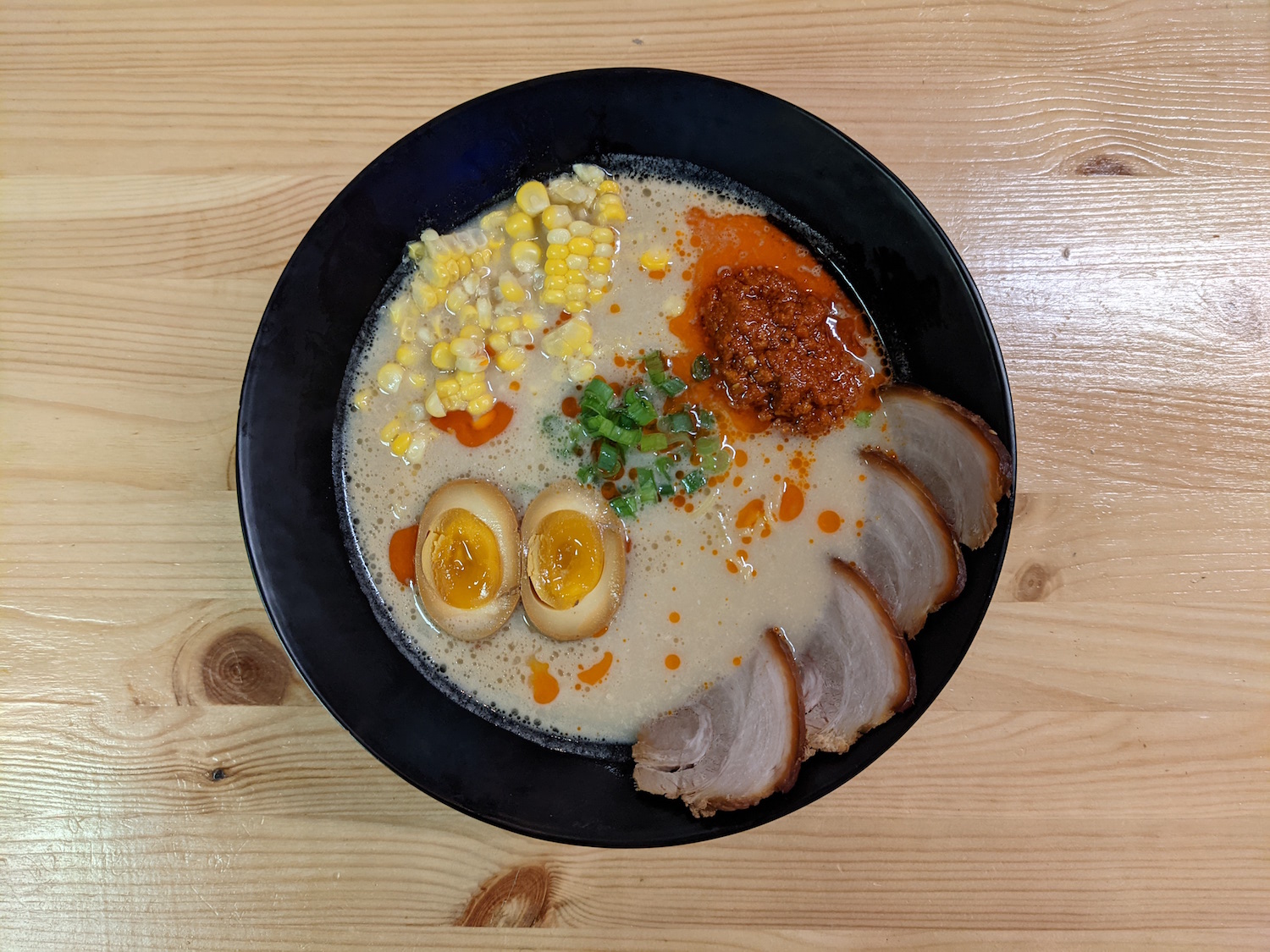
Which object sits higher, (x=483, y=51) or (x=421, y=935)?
(x=483, y=51)

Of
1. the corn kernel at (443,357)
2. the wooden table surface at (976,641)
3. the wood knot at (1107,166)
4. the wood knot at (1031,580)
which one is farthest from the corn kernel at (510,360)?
the wood knot at (1107,166)

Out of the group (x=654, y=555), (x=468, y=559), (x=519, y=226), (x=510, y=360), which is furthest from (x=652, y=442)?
(x=519, y=226)

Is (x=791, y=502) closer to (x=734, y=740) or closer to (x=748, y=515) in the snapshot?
(x=748, y=515)

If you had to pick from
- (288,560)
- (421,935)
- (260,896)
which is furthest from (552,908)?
(288,560)

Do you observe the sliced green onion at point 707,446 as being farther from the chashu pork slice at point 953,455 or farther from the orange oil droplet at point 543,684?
the orange oil droplet at point 543,684

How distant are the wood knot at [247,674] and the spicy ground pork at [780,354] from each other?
1414 millimetres

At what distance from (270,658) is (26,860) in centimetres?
87

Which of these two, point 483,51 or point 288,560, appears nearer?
point 288,560

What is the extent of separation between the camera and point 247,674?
201 cm

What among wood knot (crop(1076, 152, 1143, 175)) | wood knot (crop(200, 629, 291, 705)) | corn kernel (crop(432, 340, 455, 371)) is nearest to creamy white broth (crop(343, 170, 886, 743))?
corn kernel (crop(432, 340, 455, 371))

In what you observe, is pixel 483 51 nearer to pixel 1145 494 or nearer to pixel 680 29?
pixel 680 29

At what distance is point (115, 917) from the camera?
6.62 feet

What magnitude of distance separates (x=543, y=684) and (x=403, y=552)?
511 millimetres

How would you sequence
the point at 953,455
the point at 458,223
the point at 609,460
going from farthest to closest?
the point at 458,223 < the point at 609,460 < the point at 953,455
